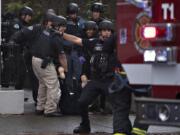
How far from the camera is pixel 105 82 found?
8.04m

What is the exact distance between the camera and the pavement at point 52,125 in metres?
8.90

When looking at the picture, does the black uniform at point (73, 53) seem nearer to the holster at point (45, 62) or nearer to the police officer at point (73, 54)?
the police officer at point (73, 54)

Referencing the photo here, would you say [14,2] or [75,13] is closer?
[75,13]

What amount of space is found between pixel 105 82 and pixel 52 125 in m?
1.72

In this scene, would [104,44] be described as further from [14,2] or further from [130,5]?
[14,2]

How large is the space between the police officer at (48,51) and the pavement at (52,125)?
38 cm

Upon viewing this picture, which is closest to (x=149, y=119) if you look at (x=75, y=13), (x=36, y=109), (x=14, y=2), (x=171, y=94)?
(x=171, y=94)

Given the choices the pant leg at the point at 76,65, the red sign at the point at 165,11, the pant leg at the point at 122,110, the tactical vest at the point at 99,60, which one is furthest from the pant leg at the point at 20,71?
the red sign at the point at 165,11

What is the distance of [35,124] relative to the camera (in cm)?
950

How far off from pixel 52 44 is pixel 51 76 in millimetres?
532

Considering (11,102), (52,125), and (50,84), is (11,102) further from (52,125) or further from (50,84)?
(52,125)

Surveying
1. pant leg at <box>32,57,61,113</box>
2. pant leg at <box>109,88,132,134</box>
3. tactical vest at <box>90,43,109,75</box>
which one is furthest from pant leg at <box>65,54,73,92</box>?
pant leg at <box>109,88,132,134</box>

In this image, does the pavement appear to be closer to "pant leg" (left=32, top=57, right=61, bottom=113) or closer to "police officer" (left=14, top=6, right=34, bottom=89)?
"pant leg" (left=32, top=57, right=61, bottom=113)

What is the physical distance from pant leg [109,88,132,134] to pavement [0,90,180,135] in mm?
1584
